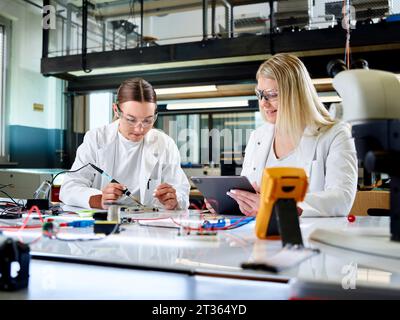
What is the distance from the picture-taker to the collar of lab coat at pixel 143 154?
7.19 ft

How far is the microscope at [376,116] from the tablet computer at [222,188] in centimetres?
51

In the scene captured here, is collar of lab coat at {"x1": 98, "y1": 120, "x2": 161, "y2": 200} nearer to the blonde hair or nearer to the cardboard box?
the blonde hair

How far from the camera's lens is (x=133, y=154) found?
2244 mm

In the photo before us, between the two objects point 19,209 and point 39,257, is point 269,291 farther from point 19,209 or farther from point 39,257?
point 19,209

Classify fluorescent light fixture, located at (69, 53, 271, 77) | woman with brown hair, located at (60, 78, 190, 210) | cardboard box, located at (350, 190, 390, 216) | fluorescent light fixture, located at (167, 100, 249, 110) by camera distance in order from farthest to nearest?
fluorescent light fixture, located at (167, 100, 249, 110)
fluorescent light fixture, located at (69, 53, 271, 77)
cardboard box, located at (350, 190, 390, 216)
woman with brown hair, located at (60, 78, 190, 210)

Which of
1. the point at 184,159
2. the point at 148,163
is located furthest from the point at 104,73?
the point at 148,163

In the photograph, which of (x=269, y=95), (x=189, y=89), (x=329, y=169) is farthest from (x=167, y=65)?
(x=329, y=169)

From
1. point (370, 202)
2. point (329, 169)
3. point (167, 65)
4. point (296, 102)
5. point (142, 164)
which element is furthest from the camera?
point (167, 65)

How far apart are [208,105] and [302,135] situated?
3.30 m

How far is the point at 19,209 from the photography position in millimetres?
1660

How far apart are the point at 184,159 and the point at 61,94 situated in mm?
2177

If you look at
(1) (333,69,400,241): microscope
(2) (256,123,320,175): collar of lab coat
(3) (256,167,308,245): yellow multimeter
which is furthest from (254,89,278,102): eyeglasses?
(3) (256,167,308,245): yellow multimeter

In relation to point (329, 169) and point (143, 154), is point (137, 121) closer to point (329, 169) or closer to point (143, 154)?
point (143, 154)

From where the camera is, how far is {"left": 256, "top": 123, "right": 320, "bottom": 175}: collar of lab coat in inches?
67.4
